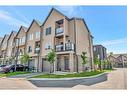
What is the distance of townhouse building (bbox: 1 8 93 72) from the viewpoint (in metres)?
20.2

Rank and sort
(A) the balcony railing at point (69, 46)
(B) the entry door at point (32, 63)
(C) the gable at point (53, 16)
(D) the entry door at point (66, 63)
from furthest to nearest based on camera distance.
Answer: (B) the entry door at point (32, 63) < (C) the gable at point (53, 16) < (D) the entry door at point (66, 63) < (A) the balcony railing at point (69, 46)

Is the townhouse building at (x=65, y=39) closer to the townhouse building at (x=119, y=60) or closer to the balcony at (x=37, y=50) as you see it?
the balcony at (x=37, y=50)

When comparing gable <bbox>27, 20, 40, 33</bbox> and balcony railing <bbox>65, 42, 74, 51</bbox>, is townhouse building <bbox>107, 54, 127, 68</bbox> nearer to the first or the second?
gable <bbox>27, 20, 40, 33</bbox>

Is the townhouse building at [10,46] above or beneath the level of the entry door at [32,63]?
above

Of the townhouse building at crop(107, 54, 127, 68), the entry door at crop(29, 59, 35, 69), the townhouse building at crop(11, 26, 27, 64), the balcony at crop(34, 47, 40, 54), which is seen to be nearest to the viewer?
the balcony at crop(34, 47, 40, 54)

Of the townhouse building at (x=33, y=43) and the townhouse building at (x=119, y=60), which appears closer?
the townhouse building at (x=33, y=43)

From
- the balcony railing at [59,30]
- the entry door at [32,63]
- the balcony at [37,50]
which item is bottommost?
the entry door at [32,63]

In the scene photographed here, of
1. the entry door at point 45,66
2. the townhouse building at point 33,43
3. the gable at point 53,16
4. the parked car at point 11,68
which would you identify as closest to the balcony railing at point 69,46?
the gable at point 53,16

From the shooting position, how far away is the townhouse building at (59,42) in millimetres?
20156

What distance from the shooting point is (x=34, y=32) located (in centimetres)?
2497

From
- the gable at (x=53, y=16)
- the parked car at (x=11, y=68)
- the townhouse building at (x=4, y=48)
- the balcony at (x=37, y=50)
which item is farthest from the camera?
the townhouse building at (x=4, y=48)

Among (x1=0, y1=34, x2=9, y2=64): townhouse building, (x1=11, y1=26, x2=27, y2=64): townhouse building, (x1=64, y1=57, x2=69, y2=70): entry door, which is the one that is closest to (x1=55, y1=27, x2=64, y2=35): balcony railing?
(x1=64, y1=57, x2=69, y2=70): entry door

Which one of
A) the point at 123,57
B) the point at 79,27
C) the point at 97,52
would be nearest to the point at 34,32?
the point at 79,27
